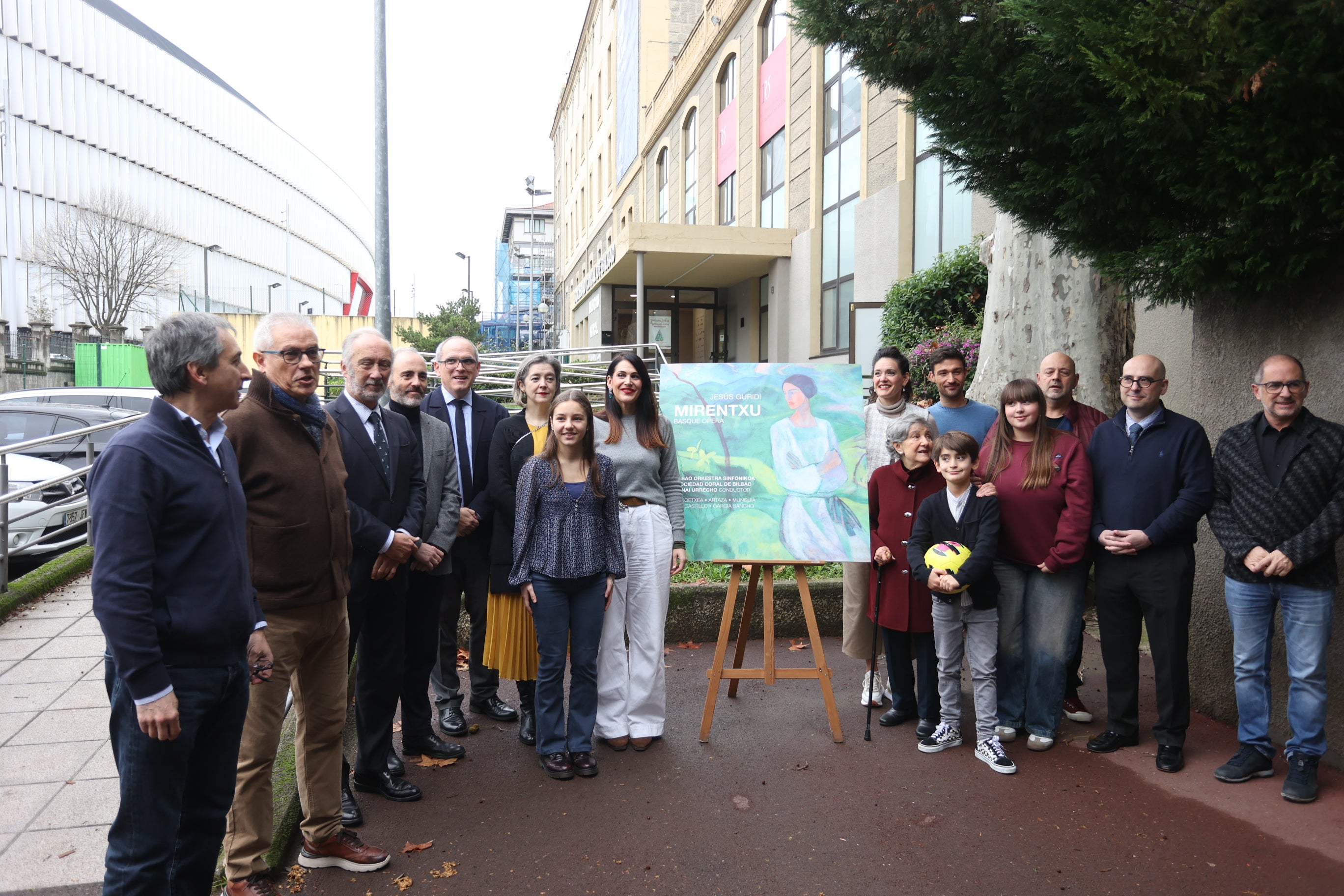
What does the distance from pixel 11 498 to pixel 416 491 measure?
14.3 feet

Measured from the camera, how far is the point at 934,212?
1512cm

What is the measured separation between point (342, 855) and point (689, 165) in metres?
28.0

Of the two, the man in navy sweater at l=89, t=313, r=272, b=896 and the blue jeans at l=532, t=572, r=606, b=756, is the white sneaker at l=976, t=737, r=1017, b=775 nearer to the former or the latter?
the blue jeans at l=532, t=572, r=606, b=756

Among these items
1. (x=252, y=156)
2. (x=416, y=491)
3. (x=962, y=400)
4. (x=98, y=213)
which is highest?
(x=252, y=156)

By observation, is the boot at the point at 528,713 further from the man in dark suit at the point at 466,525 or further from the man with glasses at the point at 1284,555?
the man with glasses at the point at 1284,555

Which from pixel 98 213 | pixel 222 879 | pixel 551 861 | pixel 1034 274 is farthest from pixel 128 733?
pixel 98 213

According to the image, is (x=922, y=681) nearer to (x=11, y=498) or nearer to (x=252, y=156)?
(x=11, y=498)

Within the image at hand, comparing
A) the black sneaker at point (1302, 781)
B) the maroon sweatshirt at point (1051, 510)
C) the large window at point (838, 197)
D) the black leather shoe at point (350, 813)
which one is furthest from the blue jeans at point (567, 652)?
the large window at point (838, 197)

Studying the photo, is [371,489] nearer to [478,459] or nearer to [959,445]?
[478,459]

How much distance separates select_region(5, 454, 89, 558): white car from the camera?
818cm

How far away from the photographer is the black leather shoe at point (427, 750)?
462 centimetres

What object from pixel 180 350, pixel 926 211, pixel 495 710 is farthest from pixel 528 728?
pixel 926 211

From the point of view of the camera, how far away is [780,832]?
385cm

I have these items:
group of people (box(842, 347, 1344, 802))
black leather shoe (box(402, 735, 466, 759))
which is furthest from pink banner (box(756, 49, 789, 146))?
black leather shoe (box(402, 735, 466, 759))
